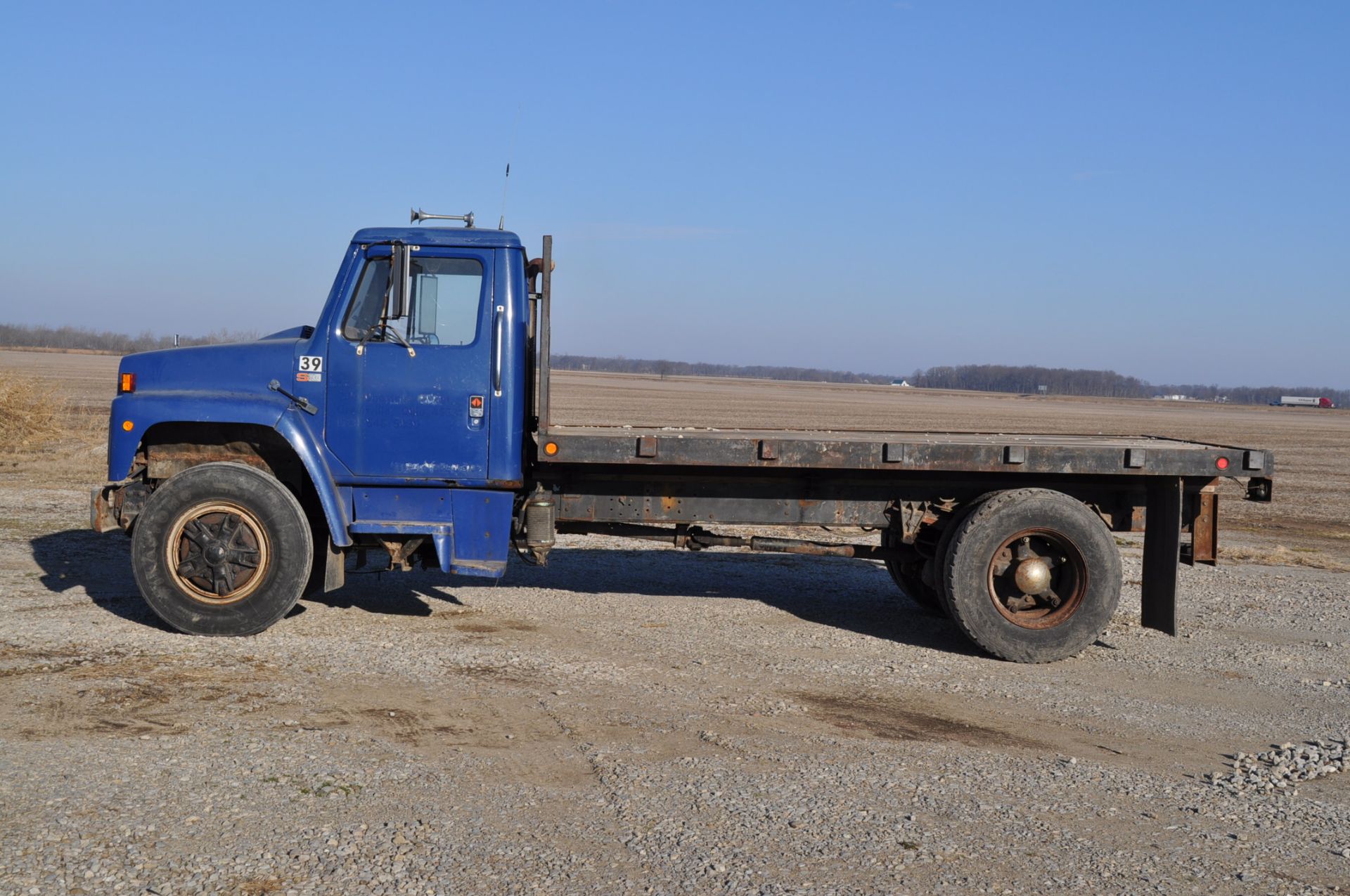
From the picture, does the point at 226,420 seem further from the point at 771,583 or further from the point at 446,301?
the point at 771,583

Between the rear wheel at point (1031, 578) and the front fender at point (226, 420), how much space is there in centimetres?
409

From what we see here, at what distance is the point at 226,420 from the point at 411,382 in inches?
46.1

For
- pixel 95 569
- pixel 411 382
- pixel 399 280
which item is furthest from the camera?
pixel 95 569

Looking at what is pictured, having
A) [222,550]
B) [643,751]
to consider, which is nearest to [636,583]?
[222,550]

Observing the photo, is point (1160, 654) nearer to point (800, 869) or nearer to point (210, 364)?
point (800, 869)

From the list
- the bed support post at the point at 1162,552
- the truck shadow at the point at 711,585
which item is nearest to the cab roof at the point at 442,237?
the truck shadow at the point at 711,585

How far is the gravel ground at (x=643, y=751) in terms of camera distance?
4.19 meters

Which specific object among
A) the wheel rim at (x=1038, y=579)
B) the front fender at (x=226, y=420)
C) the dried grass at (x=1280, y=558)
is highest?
the front fender at (x=226, y=420)

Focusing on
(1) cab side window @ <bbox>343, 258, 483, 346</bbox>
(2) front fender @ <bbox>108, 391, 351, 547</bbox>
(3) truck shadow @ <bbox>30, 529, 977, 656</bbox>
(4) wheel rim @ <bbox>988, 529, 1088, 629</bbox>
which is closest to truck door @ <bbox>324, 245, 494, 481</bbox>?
(1) cab side window @ <bbox>343, 258, 483, 346</bbox>

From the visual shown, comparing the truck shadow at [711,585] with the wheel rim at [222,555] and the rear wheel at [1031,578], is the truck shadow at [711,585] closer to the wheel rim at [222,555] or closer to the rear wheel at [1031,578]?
the rear wheel at [1031,578]

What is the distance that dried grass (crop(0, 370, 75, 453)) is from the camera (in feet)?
65.1

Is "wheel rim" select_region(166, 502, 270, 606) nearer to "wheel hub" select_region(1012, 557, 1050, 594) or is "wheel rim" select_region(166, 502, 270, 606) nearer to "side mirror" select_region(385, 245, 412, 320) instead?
"side mirror" select_region(385, 245, 412, 320)

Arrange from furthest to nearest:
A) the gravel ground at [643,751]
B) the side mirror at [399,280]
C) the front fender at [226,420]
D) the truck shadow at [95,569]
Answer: the truck shadow at [95,569] < the front fender at [226,420] < the side mirror at [399,280] < the gravel ground at [643,751]

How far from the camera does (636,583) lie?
9828mm
